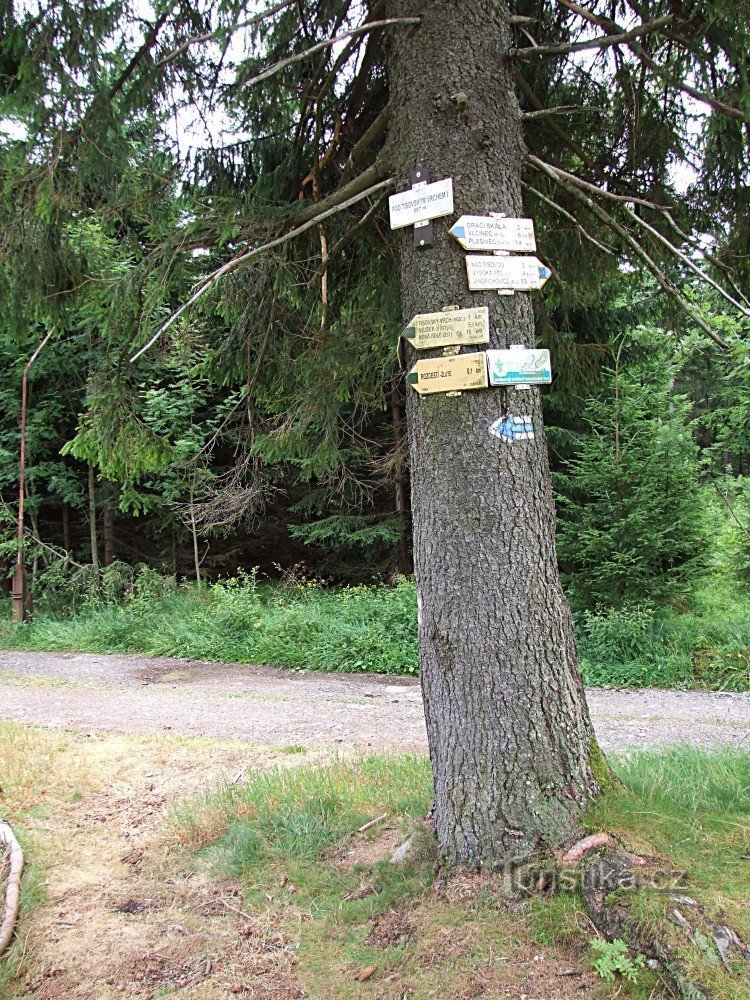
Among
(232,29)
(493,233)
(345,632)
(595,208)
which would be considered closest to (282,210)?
(232,29)

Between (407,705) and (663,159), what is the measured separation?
543 centimetres

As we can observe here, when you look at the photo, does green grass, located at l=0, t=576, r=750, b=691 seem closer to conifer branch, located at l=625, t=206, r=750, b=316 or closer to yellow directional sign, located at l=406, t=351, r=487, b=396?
conifer branch, located at l=625, t=206, r=750, b=316

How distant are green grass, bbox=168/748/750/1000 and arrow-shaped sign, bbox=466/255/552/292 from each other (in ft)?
7.12

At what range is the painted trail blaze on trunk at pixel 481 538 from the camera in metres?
2.83

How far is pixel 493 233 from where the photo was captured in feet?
9.96

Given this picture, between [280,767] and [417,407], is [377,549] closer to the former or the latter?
[280,767]

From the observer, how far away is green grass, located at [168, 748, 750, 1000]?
2.48 meters

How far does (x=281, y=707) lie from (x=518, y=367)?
214 inches

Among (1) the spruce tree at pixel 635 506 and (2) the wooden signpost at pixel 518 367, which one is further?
(1) the spruce tree at pixel 635 506

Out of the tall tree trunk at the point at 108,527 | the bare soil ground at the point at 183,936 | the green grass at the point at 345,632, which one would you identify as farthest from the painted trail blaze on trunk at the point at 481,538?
the tall tree trunk at the point at 108,527

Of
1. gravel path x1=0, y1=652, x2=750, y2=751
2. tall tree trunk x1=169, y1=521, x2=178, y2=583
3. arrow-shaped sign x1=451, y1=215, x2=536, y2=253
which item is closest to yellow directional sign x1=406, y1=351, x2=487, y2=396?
arrow-shaped sign x1=451, y1=215, x2=536, y2=253

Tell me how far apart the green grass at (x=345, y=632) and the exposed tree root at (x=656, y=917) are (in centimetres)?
571

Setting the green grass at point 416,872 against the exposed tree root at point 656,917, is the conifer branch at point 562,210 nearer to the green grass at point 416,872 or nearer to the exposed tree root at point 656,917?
the green grass at point 416,872

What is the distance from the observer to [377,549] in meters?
13.8
